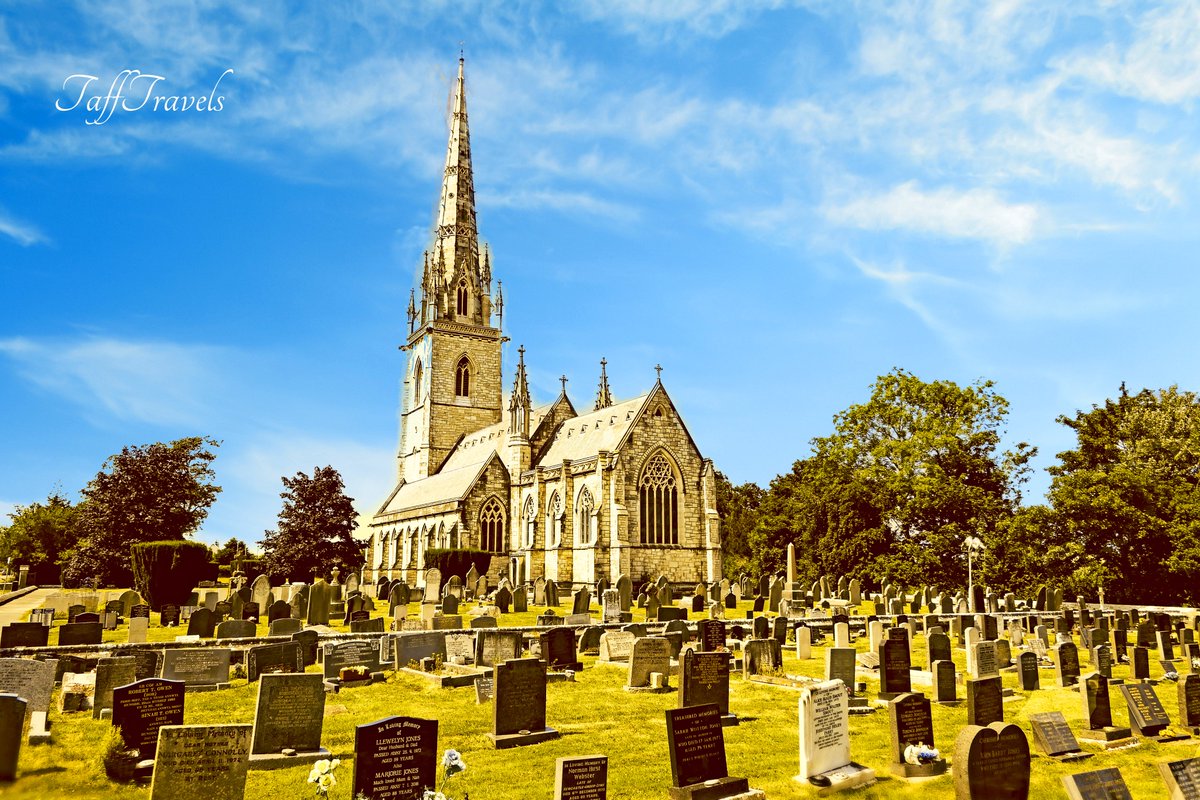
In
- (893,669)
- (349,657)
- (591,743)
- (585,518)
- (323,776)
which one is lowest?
(591,743)

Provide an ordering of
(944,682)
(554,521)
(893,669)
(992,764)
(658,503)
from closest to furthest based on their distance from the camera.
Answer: (992,764)
(944,682)
(893,669)
(658,503)
(554,521)

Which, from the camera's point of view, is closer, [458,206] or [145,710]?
[145,710]

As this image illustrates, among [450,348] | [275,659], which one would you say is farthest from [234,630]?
[450,348]

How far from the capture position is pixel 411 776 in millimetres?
7387

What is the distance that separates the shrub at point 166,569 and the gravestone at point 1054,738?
25812 mm

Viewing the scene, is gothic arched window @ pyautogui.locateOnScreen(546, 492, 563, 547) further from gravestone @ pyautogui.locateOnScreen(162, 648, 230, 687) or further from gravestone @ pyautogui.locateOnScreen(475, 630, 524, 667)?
gravestone @ pyautogui.locateOnScreen(162, 648, 230, 687)

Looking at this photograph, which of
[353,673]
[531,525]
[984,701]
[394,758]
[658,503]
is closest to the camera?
[394,758]

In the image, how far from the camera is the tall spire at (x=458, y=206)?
196 feet

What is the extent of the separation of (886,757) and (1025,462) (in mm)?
31972

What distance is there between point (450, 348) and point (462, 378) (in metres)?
2.13

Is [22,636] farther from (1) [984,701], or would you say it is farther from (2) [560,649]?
(1) [984,701]

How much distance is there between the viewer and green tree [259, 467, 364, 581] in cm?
4569

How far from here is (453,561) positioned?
137 feet

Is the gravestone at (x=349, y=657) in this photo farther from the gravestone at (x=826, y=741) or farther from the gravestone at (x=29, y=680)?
the gravestone at (x=826, y=741)
